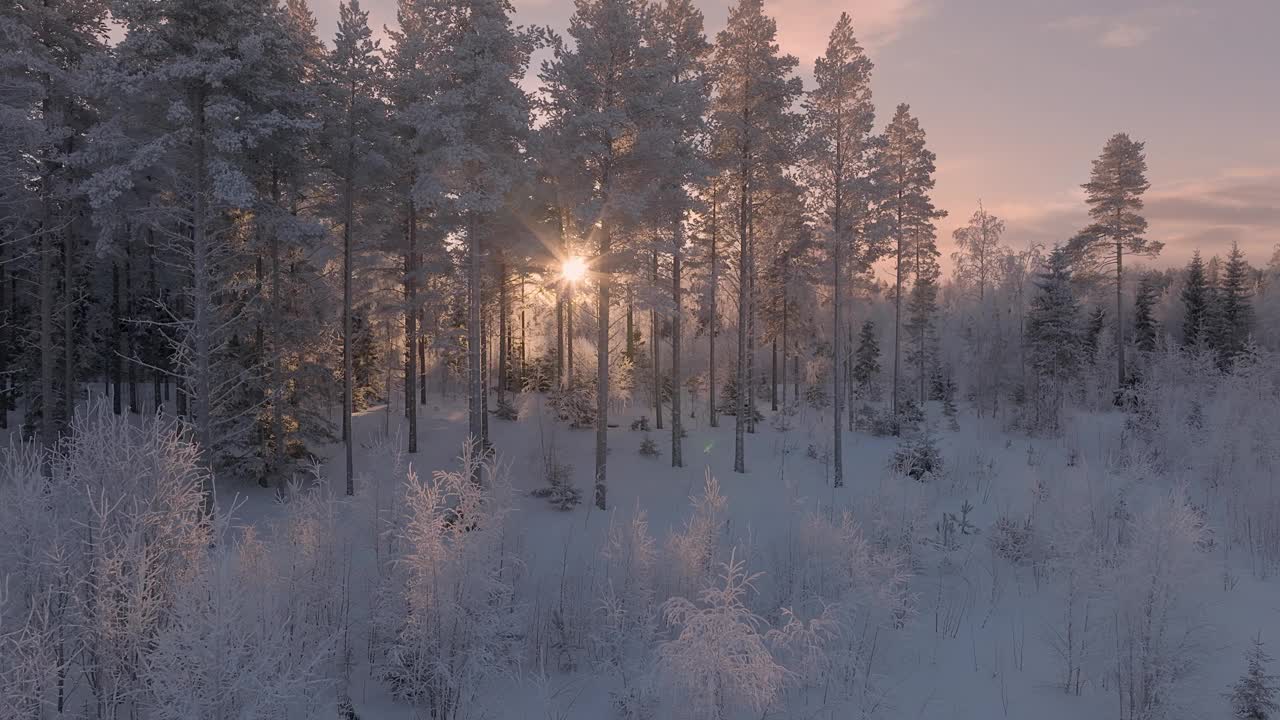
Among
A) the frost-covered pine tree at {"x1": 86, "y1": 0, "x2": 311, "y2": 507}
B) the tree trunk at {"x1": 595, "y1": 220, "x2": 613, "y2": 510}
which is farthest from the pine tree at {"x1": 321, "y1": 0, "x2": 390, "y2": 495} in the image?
the tree trunk at {"x1": 595, "y1": 220, "x2": 613, "y2": 510}

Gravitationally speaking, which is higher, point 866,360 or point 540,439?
point 866,360

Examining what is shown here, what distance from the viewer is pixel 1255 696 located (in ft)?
22.5

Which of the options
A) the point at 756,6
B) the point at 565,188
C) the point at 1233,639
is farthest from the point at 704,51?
the point at 1233,639

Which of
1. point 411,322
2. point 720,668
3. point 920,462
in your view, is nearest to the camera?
point 720,668

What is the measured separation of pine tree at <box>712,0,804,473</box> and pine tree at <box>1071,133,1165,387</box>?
24446 mm

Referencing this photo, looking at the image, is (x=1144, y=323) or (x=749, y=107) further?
(x=1144, y=323)

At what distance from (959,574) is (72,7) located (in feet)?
90.6

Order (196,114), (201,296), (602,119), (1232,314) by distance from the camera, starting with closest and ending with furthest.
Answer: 1. (201,296)
2. (196,114)
3. (602,119)
4. (1232,314)

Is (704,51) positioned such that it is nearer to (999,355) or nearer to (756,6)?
(756,6)

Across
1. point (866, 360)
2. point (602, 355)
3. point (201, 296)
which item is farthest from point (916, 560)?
point (866, 360)

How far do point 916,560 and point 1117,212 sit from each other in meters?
35.2

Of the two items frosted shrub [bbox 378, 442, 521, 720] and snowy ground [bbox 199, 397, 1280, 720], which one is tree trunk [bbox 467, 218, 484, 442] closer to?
snowy ground [bbox 199, 397, 1280, 720]

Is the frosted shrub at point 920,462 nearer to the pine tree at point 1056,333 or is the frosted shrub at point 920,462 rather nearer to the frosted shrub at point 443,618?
the pine tree at point 1056,333

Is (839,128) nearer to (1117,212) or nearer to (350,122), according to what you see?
(350,122)
